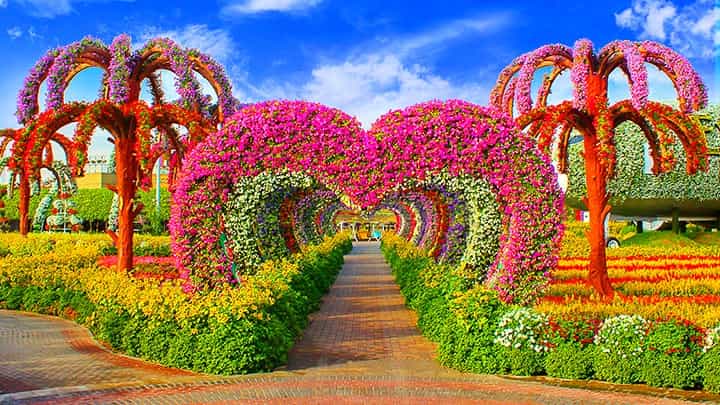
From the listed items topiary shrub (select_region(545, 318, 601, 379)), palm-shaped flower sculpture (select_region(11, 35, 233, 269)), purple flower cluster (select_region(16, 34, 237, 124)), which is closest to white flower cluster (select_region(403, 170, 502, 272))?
topiary shrub (select_region(545, 318, 601, 379))

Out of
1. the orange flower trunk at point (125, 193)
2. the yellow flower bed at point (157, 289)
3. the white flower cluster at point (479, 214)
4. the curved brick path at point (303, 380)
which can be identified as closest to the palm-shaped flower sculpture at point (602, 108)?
the white flower cluster at point (479, 214)

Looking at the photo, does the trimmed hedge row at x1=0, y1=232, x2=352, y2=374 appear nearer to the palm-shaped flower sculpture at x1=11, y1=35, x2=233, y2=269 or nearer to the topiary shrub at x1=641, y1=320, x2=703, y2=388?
the palm-shaped flower sculpture at x1=11, y1=35, x2=233, y2=269

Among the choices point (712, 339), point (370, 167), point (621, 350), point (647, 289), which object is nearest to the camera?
point (712, 339)

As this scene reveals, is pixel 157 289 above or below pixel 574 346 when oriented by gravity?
above

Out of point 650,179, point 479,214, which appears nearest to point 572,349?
point 479,214

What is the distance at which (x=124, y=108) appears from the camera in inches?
426

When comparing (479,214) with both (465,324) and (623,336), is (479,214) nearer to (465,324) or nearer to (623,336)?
(465,324)

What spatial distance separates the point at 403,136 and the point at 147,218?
102 ft

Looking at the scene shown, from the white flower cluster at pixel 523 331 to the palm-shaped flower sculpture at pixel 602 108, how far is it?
3.49m

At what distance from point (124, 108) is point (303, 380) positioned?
604cm

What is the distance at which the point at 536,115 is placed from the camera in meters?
10.4

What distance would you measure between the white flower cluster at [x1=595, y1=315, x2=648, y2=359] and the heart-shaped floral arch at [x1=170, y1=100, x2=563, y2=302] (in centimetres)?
147

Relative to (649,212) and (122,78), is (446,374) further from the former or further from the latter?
(649,212)

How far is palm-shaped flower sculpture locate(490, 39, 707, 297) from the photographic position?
1004 cm
